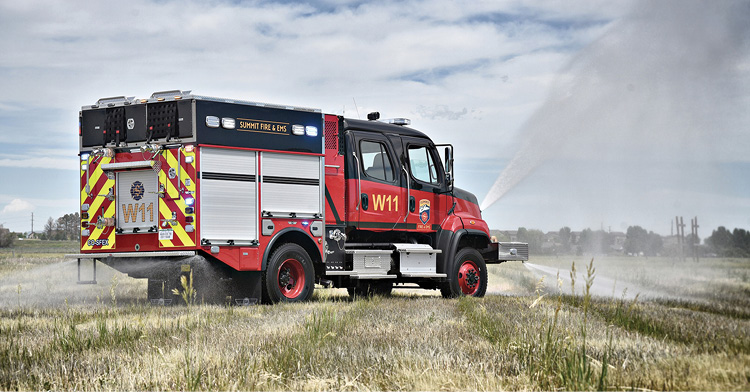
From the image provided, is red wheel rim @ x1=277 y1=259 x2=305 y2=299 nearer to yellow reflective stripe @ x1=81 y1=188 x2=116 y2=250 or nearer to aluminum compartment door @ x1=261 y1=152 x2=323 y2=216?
aluminum compartment door @ x1=261 y1=152 x2=323 y2=216

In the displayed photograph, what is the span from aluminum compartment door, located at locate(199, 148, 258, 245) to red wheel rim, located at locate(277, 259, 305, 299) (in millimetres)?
874

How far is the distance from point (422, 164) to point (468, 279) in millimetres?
2580

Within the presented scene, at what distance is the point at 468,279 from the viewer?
53.8 ft

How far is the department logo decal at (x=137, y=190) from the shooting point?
44.0 feet

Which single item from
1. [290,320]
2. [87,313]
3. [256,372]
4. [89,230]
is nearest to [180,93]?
[89,230]

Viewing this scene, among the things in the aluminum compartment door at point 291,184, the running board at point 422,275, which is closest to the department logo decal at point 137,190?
the aluminum compartment door at point 291,184

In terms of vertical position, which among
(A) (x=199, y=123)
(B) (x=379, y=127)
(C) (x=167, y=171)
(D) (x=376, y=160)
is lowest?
(C) (x=167, y=171)

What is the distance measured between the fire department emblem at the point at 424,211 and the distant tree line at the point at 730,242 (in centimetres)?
648

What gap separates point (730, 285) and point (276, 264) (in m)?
7.06

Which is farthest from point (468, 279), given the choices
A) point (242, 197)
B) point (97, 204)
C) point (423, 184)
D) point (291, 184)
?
point (97, 204)

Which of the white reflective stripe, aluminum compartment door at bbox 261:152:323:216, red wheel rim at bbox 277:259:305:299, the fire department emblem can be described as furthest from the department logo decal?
the fire department emblem

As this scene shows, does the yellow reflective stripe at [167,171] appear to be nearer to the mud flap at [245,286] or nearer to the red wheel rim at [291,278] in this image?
the mud flap at [245,286]

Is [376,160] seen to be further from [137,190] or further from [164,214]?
[137,190]

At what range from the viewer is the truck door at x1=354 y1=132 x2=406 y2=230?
48.6 feet
